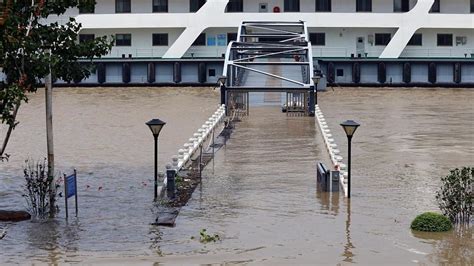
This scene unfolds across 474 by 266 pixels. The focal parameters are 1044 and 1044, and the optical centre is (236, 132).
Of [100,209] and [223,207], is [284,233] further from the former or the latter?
[100,209]

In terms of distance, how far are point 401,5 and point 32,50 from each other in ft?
155

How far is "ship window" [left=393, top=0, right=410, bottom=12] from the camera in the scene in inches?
2505

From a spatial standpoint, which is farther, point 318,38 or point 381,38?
point 381,38

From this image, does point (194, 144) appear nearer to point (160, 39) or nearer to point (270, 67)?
point (270, 67)

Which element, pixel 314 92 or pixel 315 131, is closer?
pixel 315 131

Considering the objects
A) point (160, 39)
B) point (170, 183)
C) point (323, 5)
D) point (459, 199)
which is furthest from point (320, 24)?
point (459, 199)

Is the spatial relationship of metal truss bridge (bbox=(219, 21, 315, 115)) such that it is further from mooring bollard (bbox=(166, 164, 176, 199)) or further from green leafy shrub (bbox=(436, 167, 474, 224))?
green leafy shrub (bbox=(436, 167, 474, 224))

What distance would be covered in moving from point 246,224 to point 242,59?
98.0 feet

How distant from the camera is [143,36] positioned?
64250mm

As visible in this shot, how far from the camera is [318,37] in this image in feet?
209

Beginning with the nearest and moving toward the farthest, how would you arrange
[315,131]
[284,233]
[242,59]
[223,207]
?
1. [284,233]
2. [223,207]
3. [315,131]
4. [242,59]

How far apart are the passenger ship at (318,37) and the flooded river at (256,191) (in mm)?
13255

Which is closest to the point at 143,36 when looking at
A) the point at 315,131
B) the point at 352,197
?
the point at 315,131

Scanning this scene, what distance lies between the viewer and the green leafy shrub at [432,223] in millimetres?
19859
